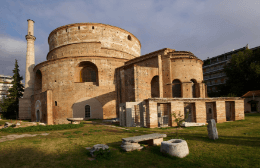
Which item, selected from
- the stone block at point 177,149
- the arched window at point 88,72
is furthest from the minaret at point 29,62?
the stone block at point 177,149

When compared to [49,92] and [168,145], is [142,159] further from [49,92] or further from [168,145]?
[49,92]

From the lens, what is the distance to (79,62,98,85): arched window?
21.8m

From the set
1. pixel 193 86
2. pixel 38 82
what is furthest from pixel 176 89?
pixel 38 82

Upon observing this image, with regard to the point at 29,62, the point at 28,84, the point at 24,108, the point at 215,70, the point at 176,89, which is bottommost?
the point at 24,108

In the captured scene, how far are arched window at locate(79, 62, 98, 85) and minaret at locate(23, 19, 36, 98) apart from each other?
33.3ft

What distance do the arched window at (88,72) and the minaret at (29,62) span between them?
400 inches

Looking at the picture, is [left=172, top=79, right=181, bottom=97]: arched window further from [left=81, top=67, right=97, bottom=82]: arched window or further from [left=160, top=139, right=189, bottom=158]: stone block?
[left=160, top=139, right=189, bottom=158]: stone block

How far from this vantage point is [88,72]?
22.3m

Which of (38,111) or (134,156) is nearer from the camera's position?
(134,156)

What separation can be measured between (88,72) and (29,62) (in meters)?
11.6

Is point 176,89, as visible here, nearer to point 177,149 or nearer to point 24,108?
point 177,149

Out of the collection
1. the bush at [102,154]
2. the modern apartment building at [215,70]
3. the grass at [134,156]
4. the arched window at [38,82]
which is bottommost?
the grass at [134,156]

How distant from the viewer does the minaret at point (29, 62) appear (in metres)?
26.4

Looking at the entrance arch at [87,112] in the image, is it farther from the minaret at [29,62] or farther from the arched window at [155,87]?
the minaret at [29,62]
